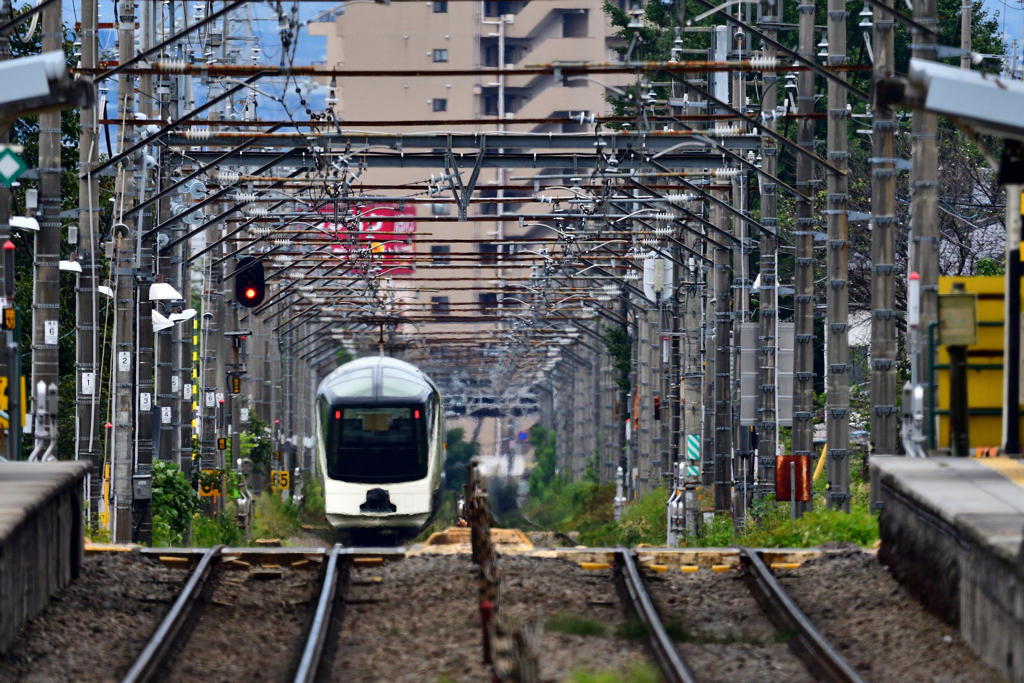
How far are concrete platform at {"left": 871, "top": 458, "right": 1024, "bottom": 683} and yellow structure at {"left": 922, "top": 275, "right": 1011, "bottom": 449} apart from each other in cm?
47

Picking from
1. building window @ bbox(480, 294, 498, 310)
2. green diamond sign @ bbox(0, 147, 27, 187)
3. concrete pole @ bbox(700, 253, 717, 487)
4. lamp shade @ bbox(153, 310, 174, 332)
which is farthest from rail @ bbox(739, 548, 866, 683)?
building window @ bbox(480, 294, 498, 310)

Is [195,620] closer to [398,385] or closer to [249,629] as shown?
[249,629]

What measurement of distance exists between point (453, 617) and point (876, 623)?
3.12 metres

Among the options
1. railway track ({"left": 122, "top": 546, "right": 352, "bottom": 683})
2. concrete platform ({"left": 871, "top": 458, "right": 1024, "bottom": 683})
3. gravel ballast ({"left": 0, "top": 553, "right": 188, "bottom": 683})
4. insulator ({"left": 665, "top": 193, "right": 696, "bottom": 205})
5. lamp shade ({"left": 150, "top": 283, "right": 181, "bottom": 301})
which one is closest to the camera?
concrete platform ({"left": 871, "top": 458, "right": 1024, "bottom": 683})

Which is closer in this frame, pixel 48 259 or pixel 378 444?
pixel 48 259

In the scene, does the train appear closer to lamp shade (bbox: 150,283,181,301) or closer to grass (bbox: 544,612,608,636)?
lamp shade (bbox: 150,283,181,301)

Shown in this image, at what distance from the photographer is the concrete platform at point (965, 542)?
9945 mm

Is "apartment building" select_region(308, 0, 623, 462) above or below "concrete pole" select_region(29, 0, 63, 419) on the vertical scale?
above

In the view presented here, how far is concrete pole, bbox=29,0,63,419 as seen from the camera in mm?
18797

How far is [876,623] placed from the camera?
12.1 metres

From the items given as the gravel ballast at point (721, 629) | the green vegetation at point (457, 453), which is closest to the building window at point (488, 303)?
the green vegetation at point (457, 453)

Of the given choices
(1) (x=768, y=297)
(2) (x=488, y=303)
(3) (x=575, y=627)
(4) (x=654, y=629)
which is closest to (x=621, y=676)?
(4) (x=654, y=629)

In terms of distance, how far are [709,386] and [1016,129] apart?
24022mm

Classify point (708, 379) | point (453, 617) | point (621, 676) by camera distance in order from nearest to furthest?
point (621, 676), point (453, 617), point (708, 379)
